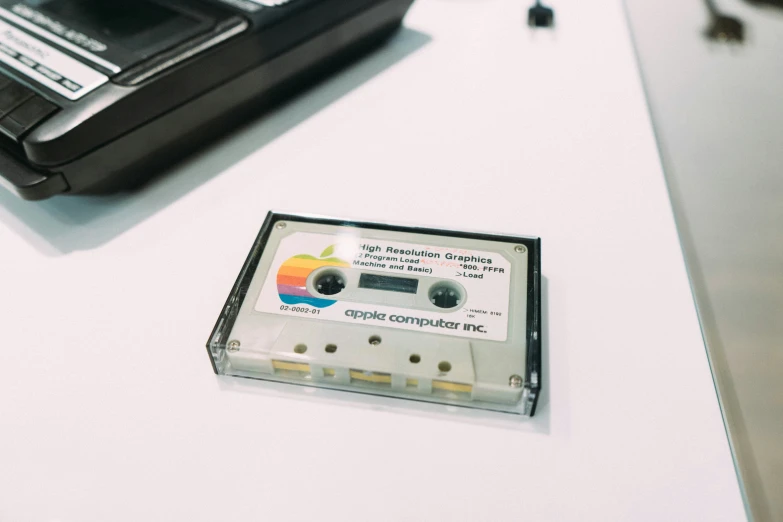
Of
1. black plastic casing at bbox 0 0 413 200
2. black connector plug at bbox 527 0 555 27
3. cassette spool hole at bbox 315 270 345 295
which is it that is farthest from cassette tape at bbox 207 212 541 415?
black connector plug at bbox 527 0 555 27

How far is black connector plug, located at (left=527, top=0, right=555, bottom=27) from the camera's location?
0.75 m

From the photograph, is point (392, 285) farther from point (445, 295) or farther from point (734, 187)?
point (734, 187)

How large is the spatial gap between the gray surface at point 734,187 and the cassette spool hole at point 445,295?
0.18 meters

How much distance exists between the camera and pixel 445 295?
1.36ft

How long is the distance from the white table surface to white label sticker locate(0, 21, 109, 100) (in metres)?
0.09

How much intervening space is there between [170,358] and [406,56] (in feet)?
1.49

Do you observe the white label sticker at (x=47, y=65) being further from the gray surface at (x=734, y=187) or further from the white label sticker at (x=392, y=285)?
the gray surface at (x=734, y=187)

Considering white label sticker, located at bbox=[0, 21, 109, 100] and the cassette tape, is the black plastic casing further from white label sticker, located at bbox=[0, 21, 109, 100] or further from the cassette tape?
the cassette tape

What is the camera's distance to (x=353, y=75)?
65cm

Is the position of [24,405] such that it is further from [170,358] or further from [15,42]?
[15,42]

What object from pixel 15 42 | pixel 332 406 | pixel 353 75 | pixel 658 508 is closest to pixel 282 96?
pixel 353 75

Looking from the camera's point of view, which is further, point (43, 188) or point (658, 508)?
point (43, 188)

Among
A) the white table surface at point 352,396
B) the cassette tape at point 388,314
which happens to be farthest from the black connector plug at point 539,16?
the cassette tape at point 388,314

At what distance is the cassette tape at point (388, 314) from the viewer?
0.36 metres
